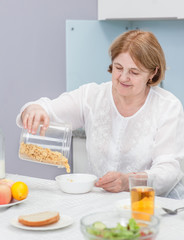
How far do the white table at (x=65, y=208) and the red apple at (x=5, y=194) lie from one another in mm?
27

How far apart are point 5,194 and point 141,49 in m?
0.82

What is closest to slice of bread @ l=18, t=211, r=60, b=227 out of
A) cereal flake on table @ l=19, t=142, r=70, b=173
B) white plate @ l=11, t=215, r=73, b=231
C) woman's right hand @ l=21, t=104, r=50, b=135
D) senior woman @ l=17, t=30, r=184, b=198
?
white plate @ l=11, t=215, r=73, b=231

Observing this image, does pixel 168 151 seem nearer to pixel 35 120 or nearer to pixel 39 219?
pixel 35 120

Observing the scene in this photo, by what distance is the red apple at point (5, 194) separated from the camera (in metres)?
1.40

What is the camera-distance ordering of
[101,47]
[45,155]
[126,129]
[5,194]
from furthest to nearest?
[101,47], [126,129], [45,155], [5,194]

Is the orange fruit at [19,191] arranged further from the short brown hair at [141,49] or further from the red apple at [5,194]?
the short brown hair at [141,49]

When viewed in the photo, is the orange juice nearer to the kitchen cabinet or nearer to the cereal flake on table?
the cereal flake on table

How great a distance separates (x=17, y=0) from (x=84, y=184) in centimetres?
153

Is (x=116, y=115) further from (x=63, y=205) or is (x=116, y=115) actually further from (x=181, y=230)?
(x=181, y=230)

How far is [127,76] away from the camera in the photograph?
184 centimetres

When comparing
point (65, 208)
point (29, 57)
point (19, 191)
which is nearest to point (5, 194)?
point (19, 191)

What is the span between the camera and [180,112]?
1906 mm

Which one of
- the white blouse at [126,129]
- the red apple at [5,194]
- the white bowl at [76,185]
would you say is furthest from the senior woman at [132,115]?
the red apple at [5,194]

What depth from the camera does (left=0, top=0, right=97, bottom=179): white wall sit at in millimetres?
2701
